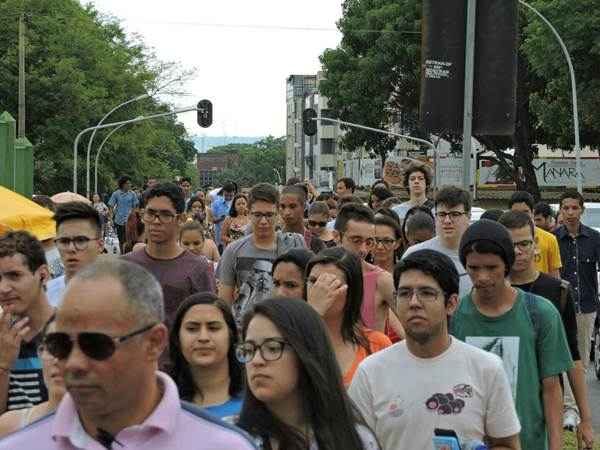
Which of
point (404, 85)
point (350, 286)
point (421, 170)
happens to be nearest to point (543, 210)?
point (421, 170)

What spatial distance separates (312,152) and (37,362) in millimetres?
141322

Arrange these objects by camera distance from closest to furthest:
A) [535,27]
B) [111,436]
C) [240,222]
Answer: [111,436] → [240,222] → [535,27]

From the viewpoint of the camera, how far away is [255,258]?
8.02 meters

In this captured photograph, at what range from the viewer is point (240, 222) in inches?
586

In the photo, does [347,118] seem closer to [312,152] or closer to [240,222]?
[240,222]

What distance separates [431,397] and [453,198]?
3.32m

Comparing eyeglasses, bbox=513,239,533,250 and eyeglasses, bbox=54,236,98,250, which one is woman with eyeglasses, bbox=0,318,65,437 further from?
eyeglasses, bbox=513,239,533,250

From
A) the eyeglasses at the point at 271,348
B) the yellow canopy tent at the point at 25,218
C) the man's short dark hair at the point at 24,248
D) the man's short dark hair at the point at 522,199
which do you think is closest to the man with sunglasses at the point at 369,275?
the man's short dark hair at the point at 24,248

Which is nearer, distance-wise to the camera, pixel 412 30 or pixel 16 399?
pixel 16 399

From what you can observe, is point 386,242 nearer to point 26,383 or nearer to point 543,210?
point 26,383

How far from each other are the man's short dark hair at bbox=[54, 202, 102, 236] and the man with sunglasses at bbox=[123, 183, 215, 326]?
0.87ft

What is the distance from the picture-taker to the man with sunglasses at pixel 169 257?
7.00 meters

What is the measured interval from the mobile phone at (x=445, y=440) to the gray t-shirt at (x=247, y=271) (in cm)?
321

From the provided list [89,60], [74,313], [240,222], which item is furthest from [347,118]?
[74,313]
